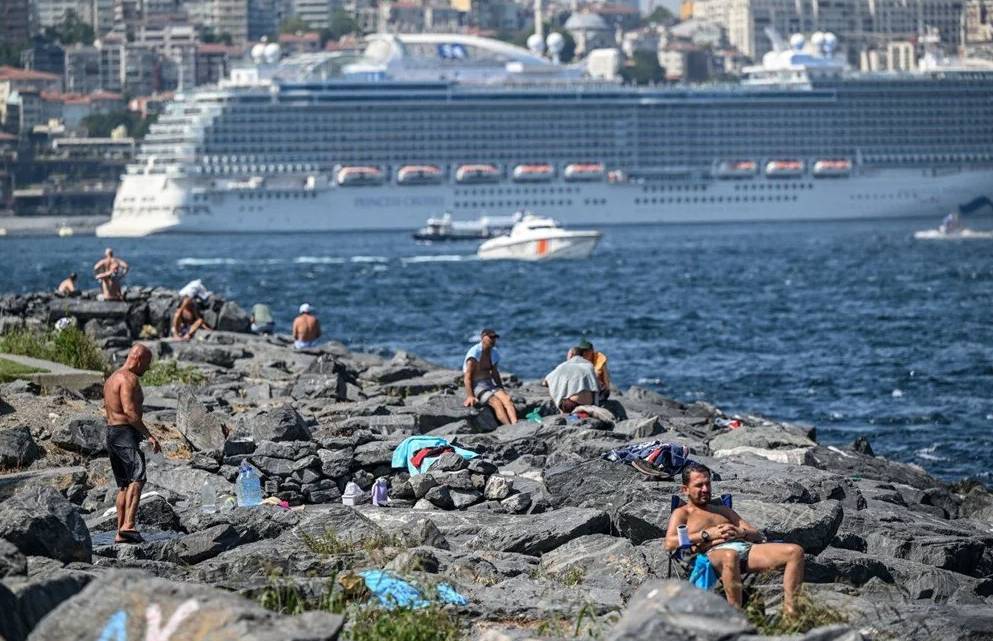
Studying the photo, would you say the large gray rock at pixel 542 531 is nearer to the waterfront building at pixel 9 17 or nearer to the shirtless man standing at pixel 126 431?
the shirtless man standing at pixel 126 431

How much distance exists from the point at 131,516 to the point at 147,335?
13730 mm

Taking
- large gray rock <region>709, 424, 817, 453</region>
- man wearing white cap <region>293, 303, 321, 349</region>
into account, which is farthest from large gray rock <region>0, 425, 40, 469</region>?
man wearing white cap <region>293, 303, 321, 349</region>

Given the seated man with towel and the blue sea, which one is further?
the blue sea

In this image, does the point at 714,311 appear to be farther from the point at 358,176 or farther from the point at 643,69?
the point at 643,69

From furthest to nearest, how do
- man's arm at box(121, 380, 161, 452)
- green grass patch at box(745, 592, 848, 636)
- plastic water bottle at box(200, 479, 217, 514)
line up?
plastic water bottle at box(200, 479, 217, 514)
man's arm at box(121, 380, 161, 452)
green grass patch at box(745, 592, 848, 636)

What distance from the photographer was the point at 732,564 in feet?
31.2

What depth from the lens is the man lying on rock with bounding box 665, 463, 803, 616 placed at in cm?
948

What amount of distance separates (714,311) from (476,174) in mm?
70163

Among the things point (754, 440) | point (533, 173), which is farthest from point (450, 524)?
point (533, 173)

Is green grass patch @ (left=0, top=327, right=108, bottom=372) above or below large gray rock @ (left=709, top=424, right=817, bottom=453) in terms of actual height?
above

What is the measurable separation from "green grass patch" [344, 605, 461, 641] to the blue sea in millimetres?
11048

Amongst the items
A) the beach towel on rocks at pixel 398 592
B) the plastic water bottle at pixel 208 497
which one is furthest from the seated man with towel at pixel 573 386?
the beach towel on rocks at pixel 398 592

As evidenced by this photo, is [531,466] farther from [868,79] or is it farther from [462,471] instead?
[868,79]

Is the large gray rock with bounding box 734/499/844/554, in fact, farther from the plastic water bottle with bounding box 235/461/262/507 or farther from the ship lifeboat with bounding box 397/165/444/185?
the ship lifeboat with bounding box 397/165/444/185
